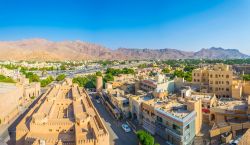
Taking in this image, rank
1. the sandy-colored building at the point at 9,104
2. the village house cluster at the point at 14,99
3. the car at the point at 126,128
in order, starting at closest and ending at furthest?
the car at the point at 126,128, the sandy-colored building at the point at 9,104, the village house cluster at the point at 14,99

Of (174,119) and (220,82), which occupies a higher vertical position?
(220,82)

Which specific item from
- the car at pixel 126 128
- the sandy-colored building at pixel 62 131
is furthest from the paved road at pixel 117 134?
the sandy-colored building at pixel 62 131

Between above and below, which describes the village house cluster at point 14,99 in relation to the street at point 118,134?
above

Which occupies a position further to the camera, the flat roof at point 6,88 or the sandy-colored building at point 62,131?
the flat roof at point 6,88

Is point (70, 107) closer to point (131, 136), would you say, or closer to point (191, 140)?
point (131, 136)

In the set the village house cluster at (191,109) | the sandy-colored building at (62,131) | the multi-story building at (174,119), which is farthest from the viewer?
the village house cluster at (191,109)

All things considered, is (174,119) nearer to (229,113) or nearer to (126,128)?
(229,113)

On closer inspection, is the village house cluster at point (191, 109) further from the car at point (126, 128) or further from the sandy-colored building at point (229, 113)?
the car at point (126, 128)

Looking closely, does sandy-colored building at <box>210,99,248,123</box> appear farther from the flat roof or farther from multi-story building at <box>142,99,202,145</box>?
the flat roof

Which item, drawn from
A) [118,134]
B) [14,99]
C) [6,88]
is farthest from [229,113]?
[6,88]

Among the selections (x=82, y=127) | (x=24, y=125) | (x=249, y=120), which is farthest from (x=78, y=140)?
(x=249, y=120)

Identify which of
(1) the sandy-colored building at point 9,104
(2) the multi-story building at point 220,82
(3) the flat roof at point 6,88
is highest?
(2) the multi-story building at point 220,82
